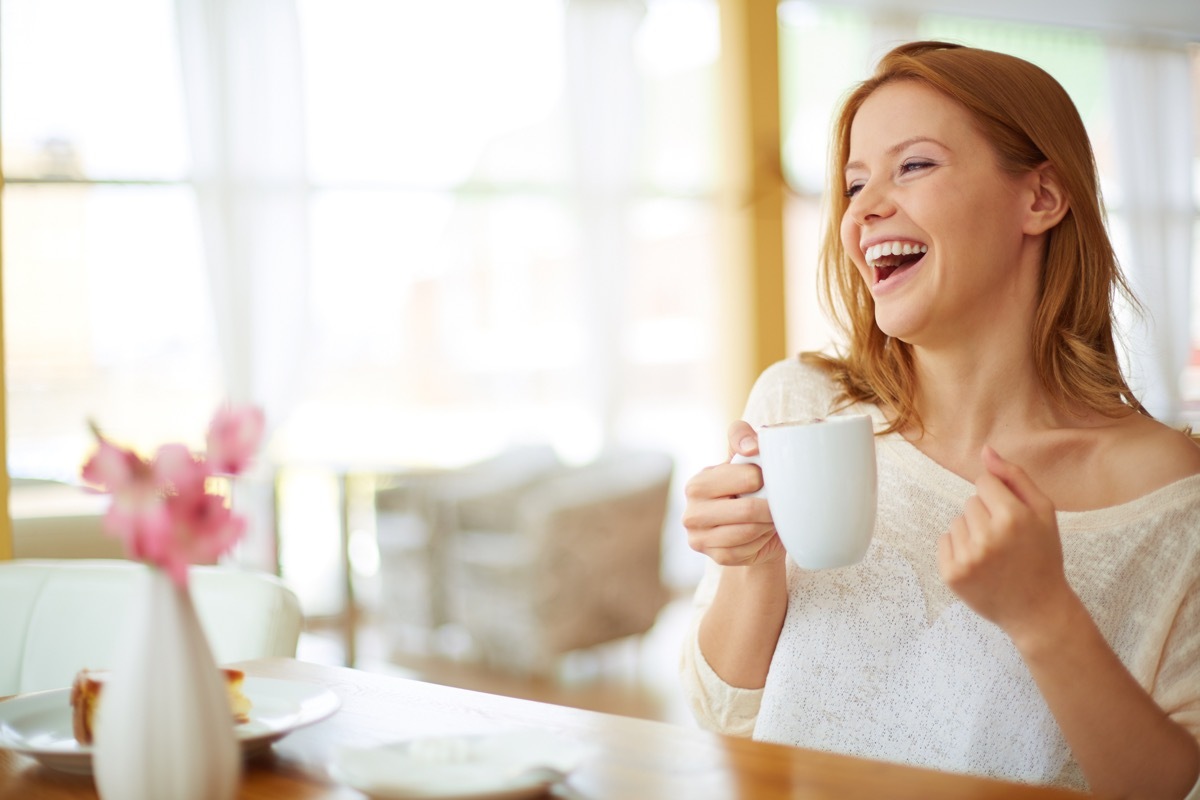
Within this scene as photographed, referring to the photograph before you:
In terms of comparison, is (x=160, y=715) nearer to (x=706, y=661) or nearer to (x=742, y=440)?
(x=742, y=440)

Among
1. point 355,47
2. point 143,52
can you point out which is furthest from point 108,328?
point 355,47

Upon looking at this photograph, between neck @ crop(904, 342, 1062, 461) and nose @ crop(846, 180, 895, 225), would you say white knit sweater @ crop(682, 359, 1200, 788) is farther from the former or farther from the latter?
nose @ crop(846, 180, 895, 225)

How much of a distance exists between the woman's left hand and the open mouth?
1.36ft

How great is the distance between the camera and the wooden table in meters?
0.76

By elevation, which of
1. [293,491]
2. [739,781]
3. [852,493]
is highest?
[852,493]

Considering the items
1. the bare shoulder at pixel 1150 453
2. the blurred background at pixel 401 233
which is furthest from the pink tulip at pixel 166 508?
the blurred background at pixel 401 233

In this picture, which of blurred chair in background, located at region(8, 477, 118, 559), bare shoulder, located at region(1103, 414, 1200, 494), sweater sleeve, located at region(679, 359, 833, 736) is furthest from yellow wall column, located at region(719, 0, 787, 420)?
bare shoulder, located at region(1103, 414, 1200, 494)

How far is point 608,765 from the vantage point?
825mm

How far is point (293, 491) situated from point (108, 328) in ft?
3.76

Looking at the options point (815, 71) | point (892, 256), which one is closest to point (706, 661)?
point (892, 256)

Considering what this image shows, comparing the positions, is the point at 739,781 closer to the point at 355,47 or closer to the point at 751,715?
the point at 751,715

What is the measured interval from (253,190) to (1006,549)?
4.67m

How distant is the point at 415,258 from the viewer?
18.7 ft

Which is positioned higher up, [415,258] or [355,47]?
[355,47]
